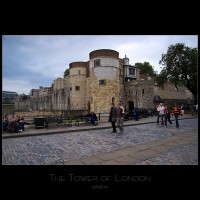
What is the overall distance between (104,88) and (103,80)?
1320mm

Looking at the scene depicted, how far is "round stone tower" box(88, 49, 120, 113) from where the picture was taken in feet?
91.8

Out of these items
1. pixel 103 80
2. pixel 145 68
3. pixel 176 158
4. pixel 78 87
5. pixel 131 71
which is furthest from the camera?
pixel 145 68

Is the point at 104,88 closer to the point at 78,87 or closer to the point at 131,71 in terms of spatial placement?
the point at 78,87

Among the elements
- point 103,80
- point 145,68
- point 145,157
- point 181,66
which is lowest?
point 145,157

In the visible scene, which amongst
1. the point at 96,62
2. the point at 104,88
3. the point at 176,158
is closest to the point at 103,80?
the point at 104,88

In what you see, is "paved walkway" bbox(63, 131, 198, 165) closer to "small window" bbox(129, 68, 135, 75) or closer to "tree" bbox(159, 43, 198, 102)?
"tree" bbox(159, 43, 198, 102)

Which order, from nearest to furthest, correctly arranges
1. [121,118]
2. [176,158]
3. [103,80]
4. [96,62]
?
[176,158] < [121,118] < [103,80] < [96,62]

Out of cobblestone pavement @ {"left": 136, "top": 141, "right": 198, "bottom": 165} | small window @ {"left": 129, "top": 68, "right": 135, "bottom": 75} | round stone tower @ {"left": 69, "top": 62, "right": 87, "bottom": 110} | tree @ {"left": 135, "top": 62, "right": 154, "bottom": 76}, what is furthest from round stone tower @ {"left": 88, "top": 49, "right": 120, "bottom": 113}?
tree @ {"left": 135, "top": 62, "right": 154, "bottom": 76}

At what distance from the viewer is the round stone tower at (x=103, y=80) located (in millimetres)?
27984

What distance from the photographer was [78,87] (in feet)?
121

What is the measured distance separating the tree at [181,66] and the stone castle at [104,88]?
11.9 feet
